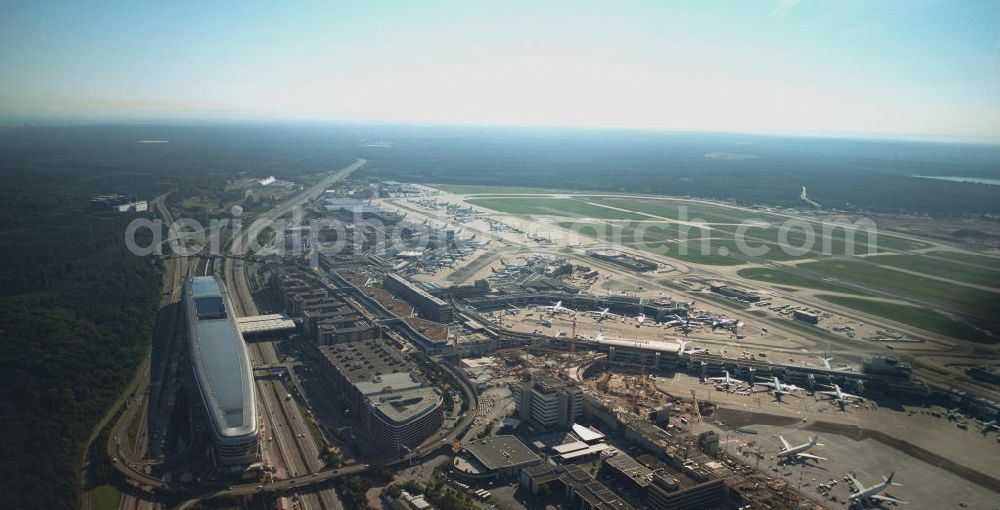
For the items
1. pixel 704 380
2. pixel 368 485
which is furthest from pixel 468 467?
pixel 704 380

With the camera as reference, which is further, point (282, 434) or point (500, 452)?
point (282, 434)

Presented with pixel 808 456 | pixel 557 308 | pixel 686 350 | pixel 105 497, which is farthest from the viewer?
pixel 557 308

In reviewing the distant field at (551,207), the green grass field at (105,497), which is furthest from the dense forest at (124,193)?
the distant field at (551,207)

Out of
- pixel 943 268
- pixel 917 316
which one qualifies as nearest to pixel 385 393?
pixel 917 316

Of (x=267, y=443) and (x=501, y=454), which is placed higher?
(x=501, y=454)

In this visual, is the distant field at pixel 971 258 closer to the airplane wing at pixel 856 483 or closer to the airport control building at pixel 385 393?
the airplane wing at pixel 856 483

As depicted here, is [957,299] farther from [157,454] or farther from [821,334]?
[157,454]

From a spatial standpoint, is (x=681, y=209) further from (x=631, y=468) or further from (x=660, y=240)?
(x=631, y=468)
